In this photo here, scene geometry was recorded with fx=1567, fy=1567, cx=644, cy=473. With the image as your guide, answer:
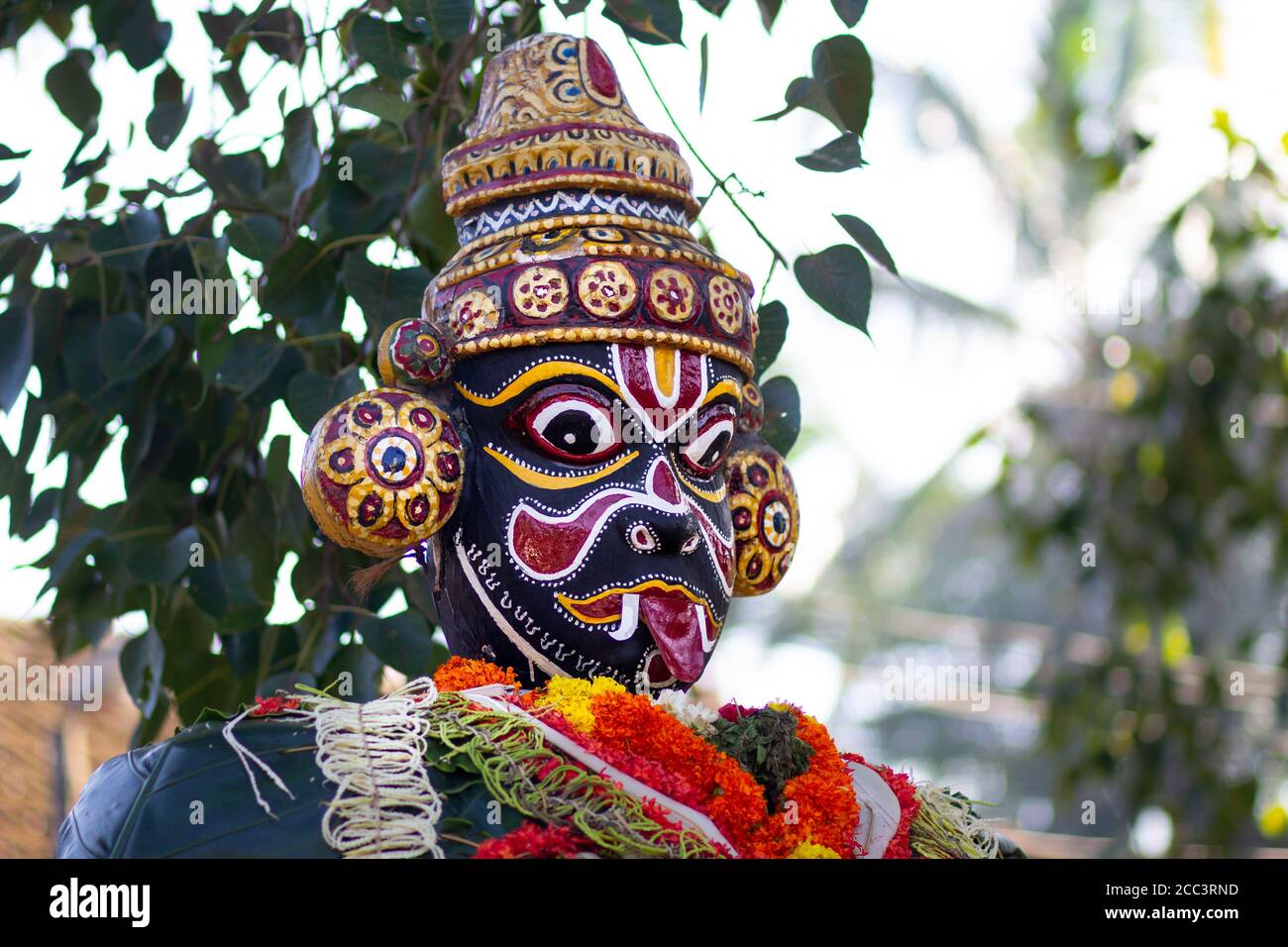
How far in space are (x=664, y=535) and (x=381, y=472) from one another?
48 cm

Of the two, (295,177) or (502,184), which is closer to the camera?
(502,184)

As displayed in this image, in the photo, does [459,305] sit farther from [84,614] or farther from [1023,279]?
[1023,279]

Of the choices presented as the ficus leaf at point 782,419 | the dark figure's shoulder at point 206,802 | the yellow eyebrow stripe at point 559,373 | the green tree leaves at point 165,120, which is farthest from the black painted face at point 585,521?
the green tree leaves at point 165,120

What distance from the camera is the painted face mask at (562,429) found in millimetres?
2627

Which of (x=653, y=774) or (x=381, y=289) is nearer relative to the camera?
(x=653, y=774)

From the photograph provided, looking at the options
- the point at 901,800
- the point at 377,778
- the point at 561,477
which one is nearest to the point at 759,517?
the point at 561,477

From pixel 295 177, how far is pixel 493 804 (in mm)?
1517

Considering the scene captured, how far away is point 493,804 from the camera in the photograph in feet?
7.31

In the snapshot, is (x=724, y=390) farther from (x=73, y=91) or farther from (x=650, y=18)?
(x=73, y=91)

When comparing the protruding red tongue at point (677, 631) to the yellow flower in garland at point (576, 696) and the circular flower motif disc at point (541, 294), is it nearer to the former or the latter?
the yellow flower in garland at point (576, 696)

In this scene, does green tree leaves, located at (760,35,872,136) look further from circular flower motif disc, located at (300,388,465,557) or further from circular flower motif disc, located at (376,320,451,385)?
circular flower motif disc, located at (300,388,465,557)

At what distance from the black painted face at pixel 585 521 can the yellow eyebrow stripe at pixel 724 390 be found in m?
0.02

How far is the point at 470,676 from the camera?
256 cm
